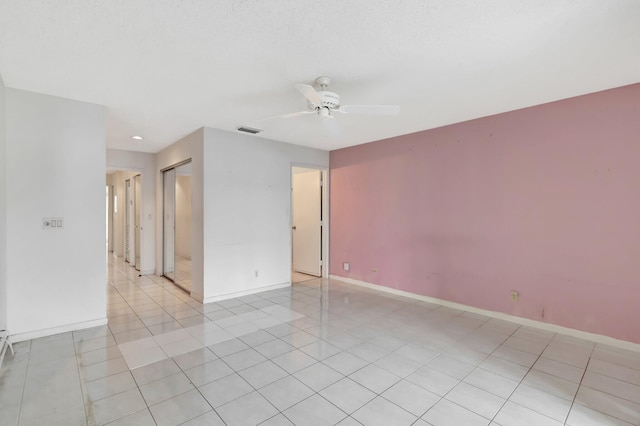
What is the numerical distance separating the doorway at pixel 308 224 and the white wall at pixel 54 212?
10.2 ft

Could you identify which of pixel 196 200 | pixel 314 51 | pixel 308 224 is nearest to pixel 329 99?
pixel 314 51

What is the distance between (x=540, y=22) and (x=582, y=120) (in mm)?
1840

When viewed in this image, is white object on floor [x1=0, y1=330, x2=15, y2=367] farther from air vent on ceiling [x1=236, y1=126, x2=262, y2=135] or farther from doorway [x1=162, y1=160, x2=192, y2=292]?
air vent on ceiling [x1=236, y1=126, x2=262, y2=135]

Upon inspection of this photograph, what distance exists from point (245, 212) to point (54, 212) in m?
2.22

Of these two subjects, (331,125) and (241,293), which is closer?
(331,125)

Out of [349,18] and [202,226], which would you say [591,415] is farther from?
[202,226]

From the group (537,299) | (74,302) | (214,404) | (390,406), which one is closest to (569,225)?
(537,299)

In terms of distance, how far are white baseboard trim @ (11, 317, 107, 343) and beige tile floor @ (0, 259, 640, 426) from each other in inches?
3.1

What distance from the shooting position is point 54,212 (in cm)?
308

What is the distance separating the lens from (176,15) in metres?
1.79

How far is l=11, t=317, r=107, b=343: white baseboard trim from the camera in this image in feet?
9.54

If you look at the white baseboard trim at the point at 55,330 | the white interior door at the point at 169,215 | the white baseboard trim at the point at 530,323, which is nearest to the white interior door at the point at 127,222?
the white interior door at the point at 169,215

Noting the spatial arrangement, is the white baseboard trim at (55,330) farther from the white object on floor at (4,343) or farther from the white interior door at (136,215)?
the white interior door at (136,215)

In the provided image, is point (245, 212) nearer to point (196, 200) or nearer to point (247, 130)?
point (196, 200)
